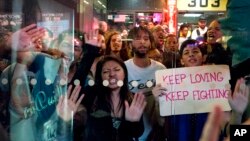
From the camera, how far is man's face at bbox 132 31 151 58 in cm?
348

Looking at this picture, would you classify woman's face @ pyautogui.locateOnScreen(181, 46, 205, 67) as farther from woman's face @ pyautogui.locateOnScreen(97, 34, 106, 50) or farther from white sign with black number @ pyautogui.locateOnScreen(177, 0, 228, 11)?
woman's face @ pyautogui.locateOnScreen(97, 34, 106, 50)

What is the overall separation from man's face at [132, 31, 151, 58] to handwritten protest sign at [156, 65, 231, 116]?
17cm

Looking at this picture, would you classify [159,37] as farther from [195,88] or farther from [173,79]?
[195,88]

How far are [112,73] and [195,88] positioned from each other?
570mm

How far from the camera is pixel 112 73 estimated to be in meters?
3.55

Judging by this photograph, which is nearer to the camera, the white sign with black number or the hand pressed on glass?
the white sign with black number

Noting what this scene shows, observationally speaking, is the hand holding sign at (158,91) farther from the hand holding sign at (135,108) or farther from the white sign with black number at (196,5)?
the white sign with black number at (196,5)

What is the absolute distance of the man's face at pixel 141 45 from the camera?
3482 millimetres

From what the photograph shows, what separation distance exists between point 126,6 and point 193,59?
568 mm

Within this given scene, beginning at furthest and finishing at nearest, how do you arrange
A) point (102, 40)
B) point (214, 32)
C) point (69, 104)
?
point (69, 104) < point (102, 40) < point (214, 32)

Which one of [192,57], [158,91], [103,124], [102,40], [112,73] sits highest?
[102,40]

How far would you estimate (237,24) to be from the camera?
3.36m

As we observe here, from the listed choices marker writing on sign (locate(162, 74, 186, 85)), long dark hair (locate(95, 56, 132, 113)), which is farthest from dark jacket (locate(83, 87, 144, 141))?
marker writing on sign (locate(162, 74, 186, 85))

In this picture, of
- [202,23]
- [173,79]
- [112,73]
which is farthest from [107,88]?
[202,23]
